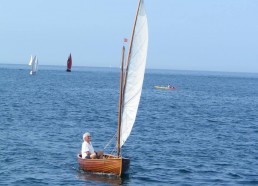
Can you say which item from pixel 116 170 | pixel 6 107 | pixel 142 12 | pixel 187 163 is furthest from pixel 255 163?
pixel 6 107

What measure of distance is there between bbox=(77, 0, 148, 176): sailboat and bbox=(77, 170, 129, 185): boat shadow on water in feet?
0.83

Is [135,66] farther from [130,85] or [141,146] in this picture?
[141,146]

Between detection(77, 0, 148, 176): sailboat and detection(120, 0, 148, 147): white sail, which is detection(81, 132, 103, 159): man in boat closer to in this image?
detection(77, 0, 148, 176): sailboat

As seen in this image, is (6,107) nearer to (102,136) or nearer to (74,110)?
(74,110)

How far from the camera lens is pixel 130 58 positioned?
3309 centimetres

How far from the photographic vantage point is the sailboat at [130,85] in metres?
32.8

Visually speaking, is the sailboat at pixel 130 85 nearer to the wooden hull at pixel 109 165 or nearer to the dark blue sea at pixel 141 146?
the wooden hull at pixel 109 165

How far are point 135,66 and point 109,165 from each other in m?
6.15

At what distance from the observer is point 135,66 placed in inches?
1316

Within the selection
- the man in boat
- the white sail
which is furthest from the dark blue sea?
the white sail

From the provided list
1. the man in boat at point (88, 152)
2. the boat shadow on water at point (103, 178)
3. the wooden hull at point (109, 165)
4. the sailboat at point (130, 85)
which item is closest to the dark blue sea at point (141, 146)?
the boat shadow on water at point (103, 178)

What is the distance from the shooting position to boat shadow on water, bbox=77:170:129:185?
33156 millimetres

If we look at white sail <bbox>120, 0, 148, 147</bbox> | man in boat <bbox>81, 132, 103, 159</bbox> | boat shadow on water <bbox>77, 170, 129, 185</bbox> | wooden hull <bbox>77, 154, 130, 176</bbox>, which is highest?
white sail <bbox>120, 0, 148, 147</bbox>

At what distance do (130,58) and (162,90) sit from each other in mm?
109989
